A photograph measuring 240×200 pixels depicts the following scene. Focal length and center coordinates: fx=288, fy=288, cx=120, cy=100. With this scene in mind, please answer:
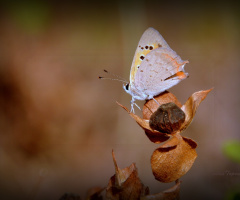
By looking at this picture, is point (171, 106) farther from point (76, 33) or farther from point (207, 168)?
point (76, 33)

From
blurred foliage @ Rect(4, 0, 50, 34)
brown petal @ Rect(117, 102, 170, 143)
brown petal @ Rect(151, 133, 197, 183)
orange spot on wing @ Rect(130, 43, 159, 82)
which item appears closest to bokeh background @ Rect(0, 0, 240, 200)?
blurred foliage @ Rect(4, 0, 50, 34)

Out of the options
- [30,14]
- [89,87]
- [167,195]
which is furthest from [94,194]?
[30,14]

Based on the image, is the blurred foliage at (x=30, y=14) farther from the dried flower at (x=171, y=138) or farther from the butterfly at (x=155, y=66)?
the dried flower at (x=171, y=138)

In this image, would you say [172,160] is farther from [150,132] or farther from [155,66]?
[155,66]

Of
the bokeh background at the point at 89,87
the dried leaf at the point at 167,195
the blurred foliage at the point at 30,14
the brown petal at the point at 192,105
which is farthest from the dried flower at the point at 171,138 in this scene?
the blurred foliage at the point at 30,14

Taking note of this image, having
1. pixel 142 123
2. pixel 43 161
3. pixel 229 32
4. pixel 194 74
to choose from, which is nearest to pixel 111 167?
pixel 43 161

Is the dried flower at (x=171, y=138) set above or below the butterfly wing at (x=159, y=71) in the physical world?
below
